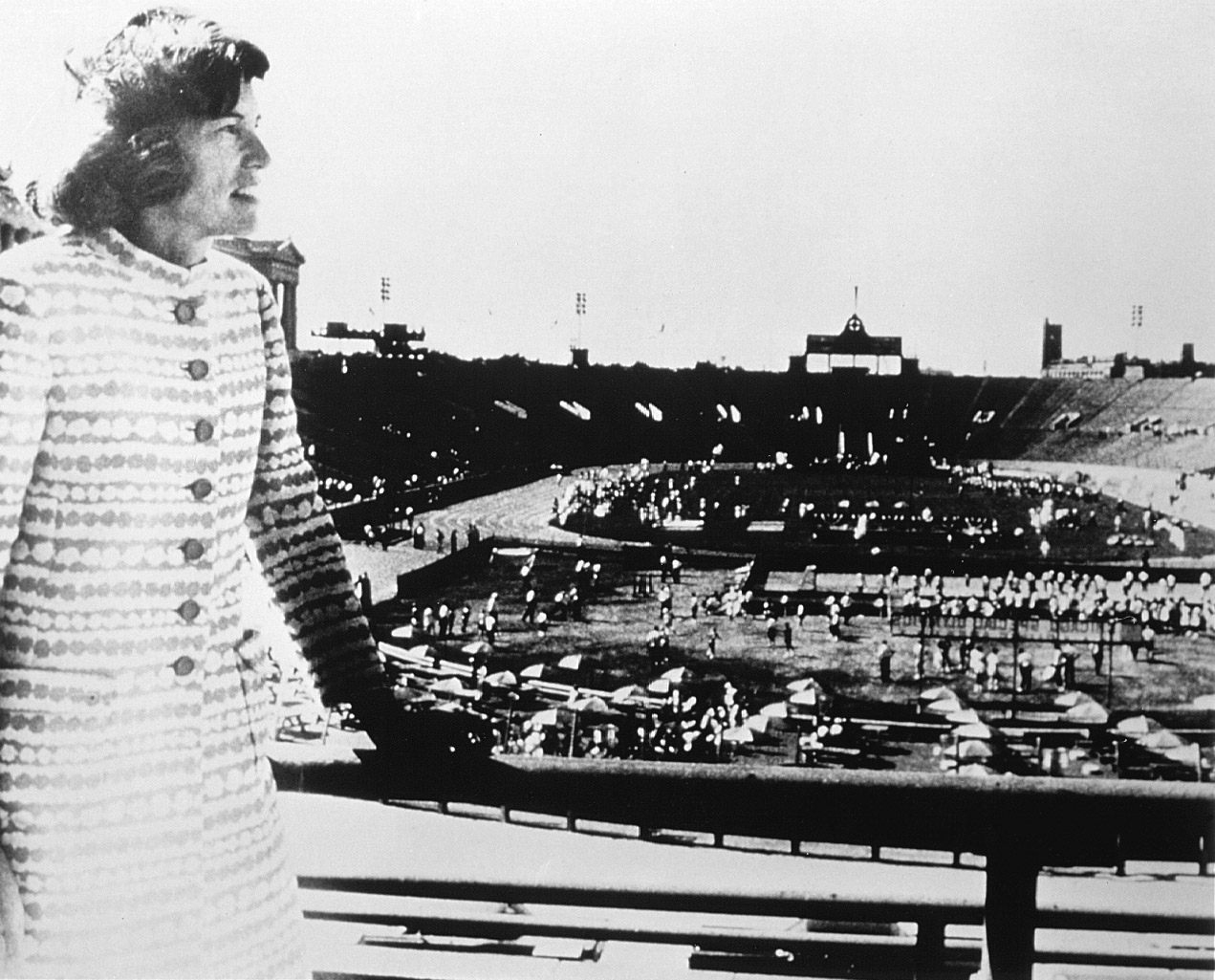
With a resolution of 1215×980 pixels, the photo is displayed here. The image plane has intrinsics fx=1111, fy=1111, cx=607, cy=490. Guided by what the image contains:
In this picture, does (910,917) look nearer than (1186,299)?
Yes

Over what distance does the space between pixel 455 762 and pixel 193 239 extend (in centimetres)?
68

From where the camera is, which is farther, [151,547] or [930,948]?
[930,948]

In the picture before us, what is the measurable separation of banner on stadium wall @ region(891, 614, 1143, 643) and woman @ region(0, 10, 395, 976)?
1176 mm

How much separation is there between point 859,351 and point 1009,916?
1.05m

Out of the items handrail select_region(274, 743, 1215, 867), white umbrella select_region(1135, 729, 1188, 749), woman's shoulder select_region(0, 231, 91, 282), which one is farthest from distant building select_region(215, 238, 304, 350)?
white umbrella select_region(1135, 729, 1188, 749)

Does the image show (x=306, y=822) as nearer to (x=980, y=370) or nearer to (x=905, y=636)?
(x=905, y=636)

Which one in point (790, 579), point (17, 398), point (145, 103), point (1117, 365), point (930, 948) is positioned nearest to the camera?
point (17, 398)

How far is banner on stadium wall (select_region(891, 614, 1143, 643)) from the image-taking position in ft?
6.81

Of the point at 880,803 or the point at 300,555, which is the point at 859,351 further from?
the point at 300,555

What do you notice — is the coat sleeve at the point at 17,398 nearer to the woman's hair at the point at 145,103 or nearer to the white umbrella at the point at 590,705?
the woman's hair at the point at 145,103

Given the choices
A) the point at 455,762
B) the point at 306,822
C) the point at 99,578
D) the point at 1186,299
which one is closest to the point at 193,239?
the point at 99,578

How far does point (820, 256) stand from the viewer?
2021 mm

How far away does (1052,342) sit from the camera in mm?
2055

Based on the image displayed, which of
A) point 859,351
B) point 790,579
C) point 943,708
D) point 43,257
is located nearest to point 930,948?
point 943,708
